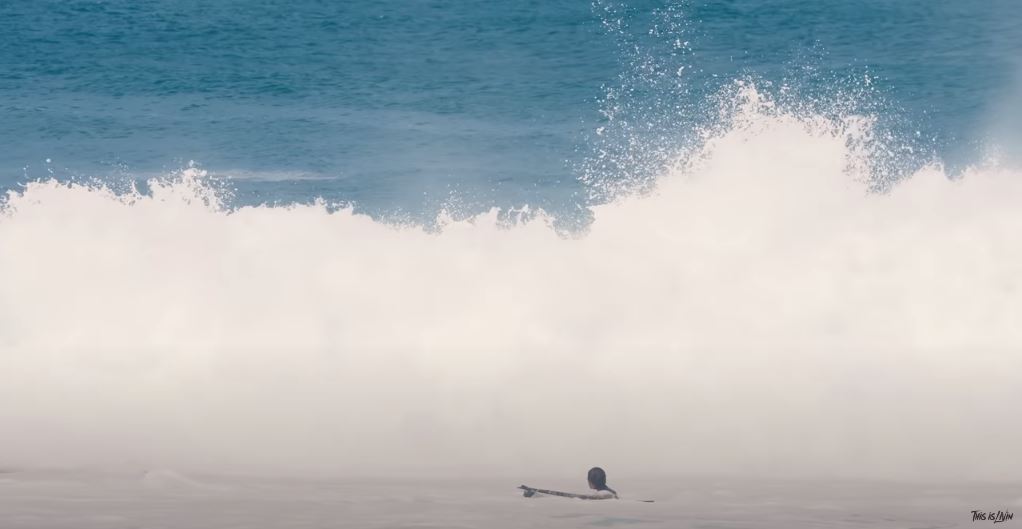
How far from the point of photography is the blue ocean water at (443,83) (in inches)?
2141

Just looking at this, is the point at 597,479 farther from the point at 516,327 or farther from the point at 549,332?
the point at 516,327

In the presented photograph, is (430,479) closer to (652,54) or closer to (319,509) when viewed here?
(319,509)

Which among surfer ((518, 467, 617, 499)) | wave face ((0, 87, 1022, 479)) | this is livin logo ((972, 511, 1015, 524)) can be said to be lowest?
this is livin logo ((972, 511, 1015, 524))

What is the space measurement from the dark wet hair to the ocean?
1.88 feet

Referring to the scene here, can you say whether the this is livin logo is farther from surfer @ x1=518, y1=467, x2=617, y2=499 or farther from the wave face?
surfer @ x1=518, y1=467, x2=617, y2=499

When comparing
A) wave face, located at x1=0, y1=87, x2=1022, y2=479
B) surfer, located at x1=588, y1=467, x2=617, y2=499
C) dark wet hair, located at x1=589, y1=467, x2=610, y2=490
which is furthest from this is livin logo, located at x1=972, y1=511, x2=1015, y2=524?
dark wet hair, located at x1=589, y1=467, x2=610, y2=490

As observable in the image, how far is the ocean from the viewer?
1906cm

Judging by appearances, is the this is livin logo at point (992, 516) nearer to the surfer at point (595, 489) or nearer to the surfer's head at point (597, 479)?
the surfer at point (595, 489)

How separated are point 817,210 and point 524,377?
32.7 ft

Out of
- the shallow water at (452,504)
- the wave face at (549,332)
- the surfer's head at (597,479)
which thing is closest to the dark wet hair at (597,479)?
the surfer's head at (597,479)

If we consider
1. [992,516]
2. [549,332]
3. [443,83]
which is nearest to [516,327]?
[549,332]

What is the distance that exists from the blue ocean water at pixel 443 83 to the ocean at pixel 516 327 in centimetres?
41

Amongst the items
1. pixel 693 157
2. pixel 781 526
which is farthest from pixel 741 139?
pixel 781 526

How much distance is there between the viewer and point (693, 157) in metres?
41.6
